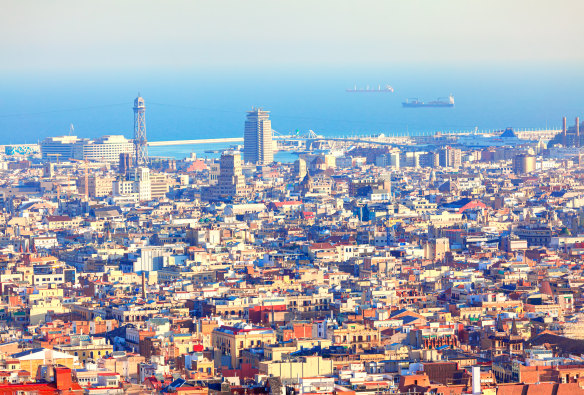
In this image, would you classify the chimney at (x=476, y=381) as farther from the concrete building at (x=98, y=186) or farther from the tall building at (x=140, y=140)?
the tall building at (x=140, y=140)

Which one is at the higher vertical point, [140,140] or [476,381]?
[140,140]

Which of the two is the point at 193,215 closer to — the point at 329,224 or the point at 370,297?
the point at 329,224

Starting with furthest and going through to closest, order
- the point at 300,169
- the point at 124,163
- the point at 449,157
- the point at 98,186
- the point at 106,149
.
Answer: the point at 106,149 → the point at 449,157 → the point at 300,169 → the point at 124,163 → the point at 98,186

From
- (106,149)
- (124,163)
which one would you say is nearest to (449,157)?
(124,163)

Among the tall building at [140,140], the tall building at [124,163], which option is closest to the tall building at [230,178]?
the tall building at [124,163]

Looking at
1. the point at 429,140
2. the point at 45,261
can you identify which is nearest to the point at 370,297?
the point at 45,261

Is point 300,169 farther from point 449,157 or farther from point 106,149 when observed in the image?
point 106,149
